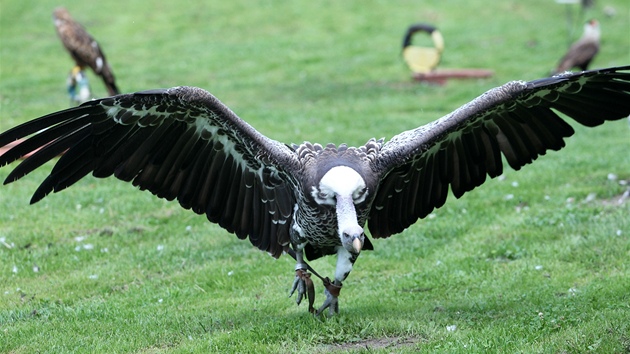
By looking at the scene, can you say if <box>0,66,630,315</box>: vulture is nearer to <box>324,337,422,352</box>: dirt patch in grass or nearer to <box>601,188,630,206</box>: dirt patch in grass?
<box>324,337,422,352</box>: dirt patch in grass

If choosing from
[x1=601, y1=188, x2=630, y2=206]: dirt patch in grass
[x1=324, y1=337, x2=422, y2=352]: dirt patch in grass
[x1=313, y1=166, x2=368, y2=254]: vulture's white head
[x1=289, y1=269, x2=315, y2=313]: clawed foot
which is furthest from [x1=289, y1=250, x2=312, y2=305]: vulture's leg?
[x1=601, y1=188, x2=630, y2=206]: dirt patch in grass

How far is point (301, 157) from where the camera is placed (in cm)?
632

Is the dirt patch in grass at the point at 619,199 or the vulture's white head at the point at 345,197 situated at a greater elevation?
the dirt patch in grass at the point at 619,199

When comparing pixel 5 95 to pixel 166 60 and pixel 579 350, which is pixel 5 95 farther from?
pixel 579 350

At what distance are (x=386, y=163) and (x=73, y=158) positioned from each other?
88.3 inches

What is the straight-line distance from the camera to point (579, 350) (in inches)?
215

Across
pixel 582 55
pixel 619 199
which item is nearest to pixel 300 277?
pixel 619 199

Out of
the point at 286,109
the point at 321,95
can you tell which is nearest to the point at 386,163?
the point at 286,109

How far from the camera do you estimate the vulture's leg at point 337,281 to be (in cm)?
642

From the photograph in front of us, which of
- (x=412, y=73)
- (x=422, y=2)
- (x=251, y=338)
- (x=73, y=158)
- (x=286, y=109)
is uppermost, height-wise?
(x=422, y=2)

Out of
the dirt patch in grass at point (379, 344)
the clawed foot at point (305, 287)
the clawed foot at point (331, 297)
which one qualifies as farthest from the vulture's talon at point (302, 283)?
the dirt patch in grass at point (379, 344)

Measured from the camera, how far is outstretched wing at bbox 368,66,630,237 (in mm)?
6309

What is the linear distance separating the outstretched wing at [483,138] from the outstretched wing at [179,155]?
2.86ft

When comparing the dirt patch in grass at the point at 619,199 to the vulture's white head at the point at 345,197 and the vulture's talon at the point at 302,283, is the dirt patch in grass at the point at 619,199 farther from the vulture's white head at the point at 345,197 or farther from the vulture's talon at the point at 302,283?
the vulture's white head at the point at 345,197
